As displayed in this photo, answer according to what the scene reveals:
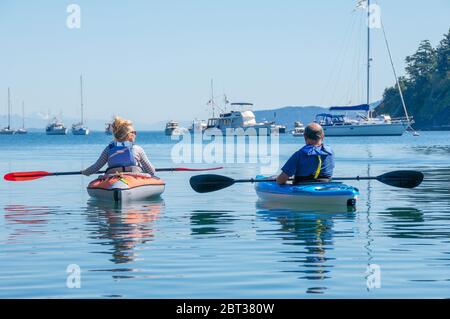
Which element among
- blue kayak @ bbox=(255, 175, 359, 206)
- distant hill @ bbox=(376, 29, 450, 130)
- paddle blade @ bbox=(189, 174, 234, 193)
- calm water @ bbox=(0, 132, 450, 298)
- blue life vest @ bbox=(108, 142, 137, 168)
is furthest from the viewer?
distant hill @ bbox=(376, 29, 450, 130)

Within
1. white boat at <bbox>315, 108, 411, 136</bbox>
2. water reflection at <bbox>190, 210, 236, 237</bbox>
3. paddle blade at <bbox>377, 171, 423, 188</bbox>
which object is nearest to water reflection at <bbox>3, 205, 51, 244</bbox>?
water reflection at <bbox>190, 210, 236, 237</bbox>

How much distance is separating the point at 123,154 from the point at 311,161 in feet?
14.2

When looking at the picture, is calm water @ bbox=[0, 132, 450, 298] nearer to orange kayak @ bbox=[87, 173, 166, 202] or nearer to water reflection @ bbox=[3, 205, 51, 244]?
water reflection @ bbox=[3, 205, 51, 244]

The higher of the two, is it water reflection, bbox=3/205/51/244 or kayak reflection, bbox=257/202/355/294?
kayak reflection, bbox=257/202/355/294

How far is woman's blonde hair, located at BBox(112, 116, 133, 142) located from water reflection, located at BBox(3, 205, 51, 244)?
6.94 feet

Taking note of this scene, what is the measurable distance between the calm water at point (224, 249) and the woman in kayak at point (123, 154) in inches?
32.6

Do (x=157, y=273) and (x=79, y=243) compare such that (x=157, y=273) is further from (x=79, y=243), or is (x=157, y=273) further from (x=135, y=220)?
(x=135, y=220)

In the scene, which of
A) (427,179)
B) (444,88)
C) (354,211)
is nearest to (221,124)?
(444,88)

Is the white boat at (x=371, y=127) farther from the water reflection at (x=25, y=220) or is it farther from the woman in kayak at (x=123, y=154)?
the water reflection at (x=25, y=220)

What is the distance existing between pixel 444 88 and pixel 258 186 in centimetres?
17836

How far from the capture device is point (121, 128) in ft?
62.1

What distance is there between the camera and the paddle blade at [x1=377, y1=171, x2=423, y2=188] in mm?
19406

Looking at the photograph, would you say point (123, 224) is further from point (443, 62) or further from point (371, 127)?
point (443, 62)
